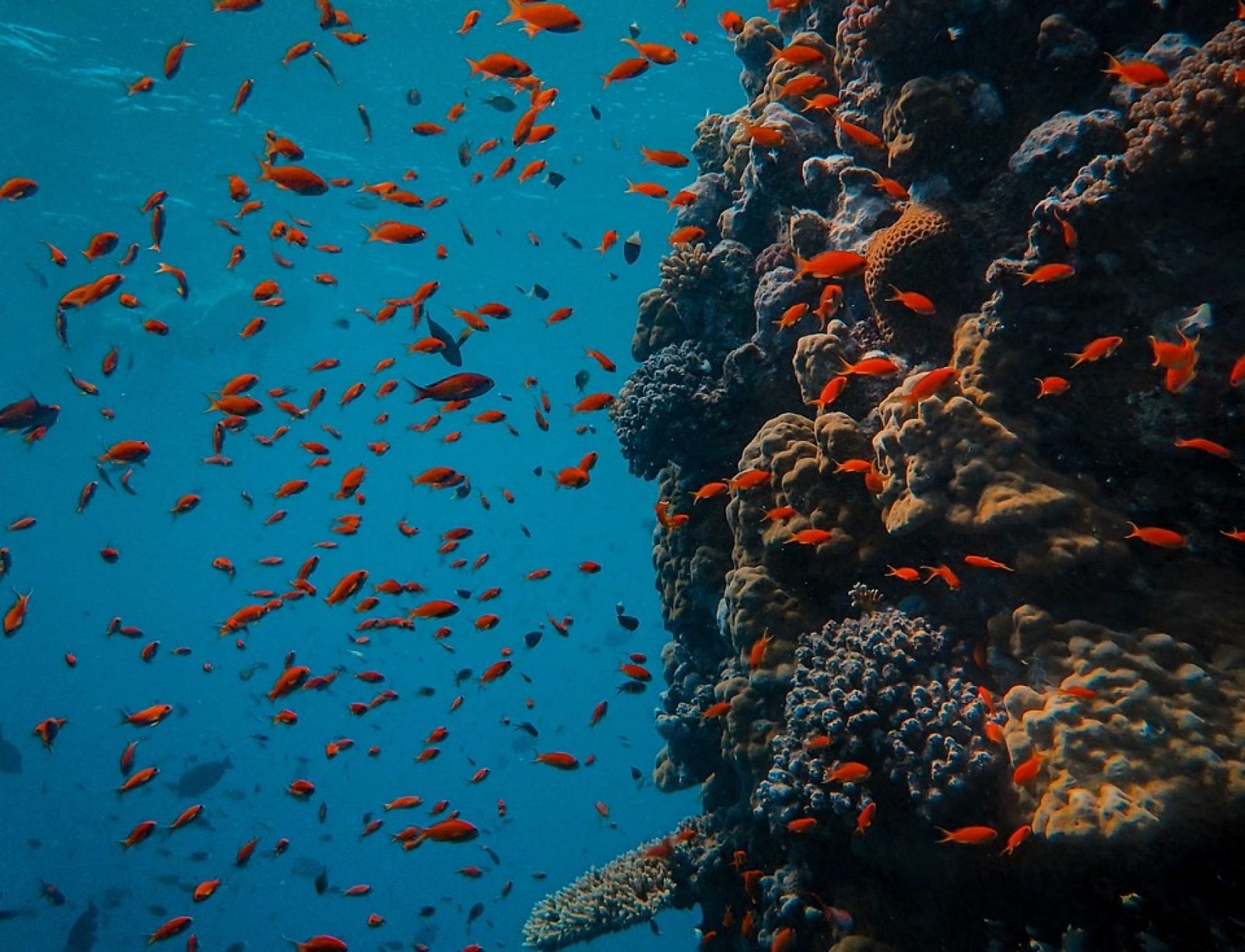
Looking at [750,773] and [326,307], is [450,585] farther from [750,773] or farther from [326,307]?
[750,773]

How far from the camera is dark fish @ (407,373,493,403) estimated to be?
677 cm

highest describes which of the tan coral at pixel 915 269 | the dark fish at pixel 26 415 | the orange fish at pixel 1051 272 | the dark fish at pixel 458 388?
the dark fish at pixel 26 415

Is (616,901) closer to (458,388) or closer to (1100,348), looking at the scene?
(458,388)

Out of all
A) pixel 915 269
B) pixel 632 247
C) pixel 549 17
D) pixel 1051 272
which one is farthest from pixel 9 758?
pixel 1051 272

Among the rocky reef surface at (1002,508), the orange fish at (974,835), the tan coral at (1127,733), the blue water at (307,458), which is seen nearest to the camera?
the tan coral at (1127,733)

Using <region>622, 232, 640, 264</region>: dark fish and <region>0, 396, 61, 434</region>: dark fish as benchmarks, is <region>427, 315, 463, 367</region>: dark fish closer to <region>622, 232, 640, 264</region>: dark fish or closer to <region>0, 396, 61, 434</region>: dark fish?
<region>622, 232, 640, 264</region>: dark fish

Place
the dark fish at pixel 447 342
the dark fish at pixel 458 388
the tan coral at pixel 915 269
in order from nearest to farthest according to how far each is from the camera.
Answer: the tan coral at pixel 915 269, the dark fish at pixel 458 388, the dark fish at pixel 447 342

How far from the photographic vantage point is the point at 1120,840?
383 cm

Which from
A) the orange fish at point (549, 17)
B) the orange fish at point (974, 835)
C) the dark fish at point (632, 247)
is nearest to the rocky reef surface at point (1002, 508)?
the orange fish at point (974, 835)

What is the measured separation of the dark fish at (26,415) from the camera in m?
7.56

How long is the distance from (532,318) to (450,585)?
5672cm

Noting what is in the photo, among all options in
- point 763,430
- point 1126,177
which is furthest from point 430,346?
point 1126,177

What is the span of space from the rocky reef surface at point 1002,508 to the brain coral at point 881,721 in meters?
0.03

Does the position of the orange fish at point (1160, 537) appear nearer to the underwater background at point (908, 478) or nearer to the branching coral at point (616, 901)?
the underwater background at point (908, 478)
